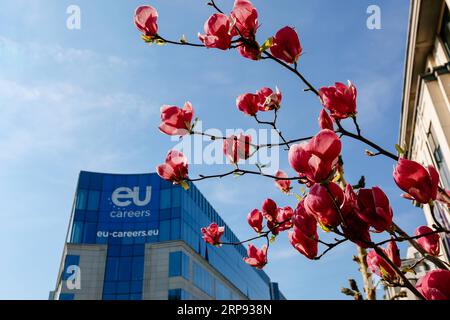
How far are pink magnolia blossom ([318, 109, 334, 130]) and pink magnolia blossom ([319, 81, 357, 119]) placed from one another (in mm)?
158

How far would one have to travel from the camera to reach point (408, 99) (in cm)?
959

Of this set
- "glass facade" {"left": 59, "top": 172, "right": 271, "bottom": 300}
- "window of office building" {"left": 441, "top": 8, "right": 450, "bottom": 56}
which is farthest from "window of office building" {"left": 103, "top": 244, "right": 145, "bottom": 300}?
"window of office building" {"left": 441, "top": 8, "right": 450, "bottom": 56}

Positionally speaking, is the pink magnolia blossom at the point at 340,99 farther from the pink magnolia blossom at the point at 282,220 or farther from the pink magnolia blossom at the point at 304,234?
the pink magnolia blossom at the point at 282,220

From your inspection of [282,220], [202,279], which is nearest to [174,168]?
[282,220]

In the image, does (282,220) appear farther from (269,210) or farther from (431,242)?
(431,242)

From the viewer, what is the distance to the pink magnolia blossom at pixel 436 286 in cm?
95

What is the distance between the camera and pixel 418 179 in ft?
3.87

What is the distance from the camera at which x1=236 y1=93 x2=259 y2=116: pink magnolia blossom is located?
2398 mm

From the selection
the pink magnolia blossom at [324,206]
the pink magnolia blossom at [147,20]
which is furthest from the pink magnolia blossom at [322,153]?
the pink magnolia blossom at [147,20]

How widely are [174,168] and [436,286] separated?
1609 millimetres

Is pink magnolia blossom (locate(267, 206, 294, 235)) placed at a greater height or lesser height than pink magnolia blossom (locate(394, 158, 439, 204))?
greater

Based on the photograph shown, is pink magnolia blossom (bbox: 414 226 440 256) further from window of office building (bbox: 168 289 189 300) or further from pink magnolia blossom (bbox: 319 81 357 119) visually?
window of office building (bbox: 168 289 189 300)

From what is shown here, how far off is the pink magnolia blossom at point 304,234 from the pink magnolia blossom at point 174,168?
94 cm
